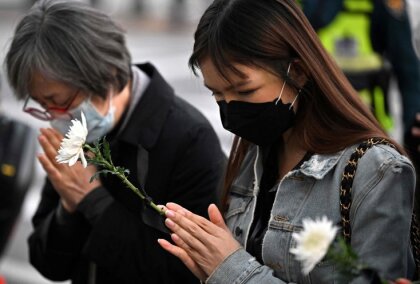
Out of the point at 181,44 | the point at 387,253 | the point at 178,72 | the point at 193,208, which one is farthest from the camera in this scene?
the point at 181,44

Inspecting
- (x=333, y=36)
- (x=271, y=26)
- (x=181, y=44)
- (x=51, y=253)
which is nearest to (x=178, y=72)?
(x=181, y=44)

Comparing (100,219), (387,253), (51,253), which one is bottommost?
(51,253)

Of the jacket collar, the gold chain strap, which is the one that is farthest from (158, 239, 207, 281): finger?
the jacket collar

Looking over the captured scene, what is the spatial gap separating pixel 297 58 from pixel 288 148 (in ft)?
0.94

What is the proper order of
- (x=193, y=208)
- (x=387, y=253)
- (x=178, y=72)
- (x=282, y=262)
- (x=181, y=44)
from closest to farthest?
(x=387, y=253) → (x=282, y=262) → (x=193, y=208) → (x=178, y=72) → (x=181, y=44)

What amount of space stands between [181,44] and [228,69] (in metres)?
15.5

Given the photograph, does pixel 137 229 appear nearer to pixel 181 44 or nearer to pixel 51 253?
pixel 51 253

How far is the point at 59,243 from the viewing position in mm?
3482

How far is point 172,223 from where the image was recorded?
2.42 m

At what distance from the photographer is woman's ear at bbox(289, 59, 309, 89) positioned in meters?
2.53

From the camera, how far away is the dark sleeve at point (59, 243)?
11.3ft

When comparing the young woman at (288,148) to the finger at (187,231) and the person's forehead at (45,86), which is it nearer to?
the finger at (187,231)

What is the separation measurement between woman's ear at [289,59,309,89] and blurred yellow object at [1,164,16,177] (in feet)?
7.13

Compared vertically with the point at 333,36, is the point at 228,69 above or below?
above
